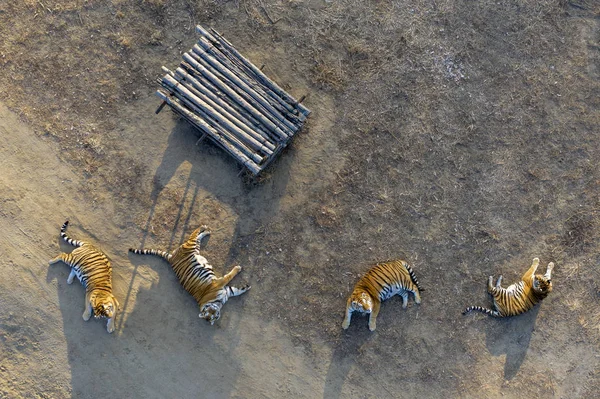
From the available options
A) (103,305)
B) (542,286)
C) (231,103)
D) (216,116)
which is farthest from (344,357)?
(231,103)

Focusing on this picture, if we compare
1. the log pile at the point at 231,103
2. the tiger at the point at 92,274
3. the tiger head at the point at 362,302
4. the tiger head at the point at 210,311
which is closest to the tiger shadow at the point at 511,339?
the tiger head at the point at 362,302

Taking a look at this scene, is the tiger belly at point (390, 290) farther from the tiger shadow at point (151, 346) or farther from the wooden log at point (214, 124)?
the wooden log at point (214, 124)

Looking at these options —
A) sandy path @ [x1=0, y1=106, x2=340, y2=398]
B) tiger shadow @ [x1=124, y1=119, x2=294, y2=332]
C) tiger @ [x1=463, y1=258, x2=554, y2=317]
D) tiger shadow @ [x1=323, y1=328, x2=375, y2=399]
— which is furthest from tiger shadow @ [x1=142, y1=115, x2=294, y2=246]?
tiger @ [x1=463, y1=258, x2=554, y2=317]

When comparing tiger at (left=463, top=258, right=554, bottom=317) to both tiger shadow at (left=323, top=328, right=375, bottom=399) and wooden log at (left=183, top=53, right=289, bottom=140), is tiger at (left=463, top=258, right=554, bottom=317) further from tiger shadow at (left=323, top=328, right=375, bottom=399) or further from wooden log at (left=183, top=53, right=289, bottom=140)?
wooden log at (left=183, top=53, right=289, bottom=140)

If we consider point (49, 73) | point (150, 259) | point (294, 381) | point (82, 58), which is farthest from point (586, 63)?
point (49, 73)

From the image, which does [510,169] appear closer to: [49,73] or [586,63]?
[586,63]
